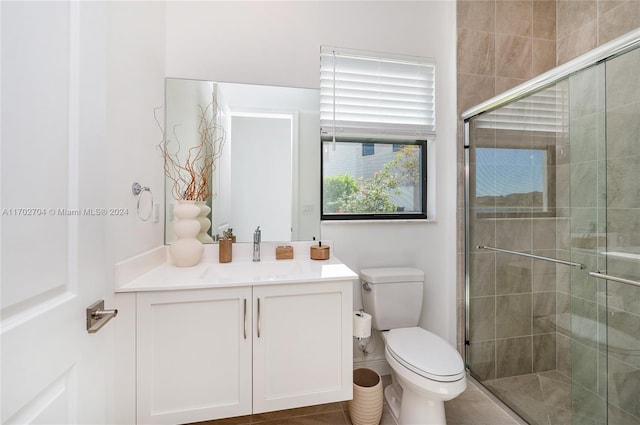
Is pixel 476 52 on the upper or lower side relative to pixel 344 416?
upper

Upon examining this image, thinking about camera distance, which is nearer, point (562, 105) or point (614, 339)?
point (614, 339)

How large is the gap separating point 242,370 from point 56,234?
0.90 m

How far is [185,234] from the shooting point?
148 centimetres

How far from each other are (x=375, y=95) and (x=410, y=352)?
159 centimetres

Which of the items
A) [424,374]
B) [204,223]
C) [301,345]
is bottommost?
[424,374]

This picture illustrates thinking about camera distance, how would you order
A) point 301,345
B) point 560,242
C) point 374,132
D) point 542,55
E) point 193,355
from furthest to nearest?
point 542,55 < point 374,132 < point 560,242 < point 301,345 < point 193,355


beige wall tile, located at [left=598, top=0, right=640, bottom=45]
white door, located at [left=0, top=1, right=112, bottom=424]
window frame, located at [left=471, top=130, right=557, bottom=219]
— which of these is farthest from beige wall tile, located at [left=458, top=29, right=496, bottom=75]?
white door, located at [left=0, top=1, right=112, bottom=424]

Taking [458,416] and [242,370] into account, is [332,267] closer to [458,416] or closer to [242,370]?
[242,370]

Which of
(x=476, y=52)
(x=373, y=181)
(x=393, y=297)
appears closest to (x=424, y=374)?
(x=393, y=297)

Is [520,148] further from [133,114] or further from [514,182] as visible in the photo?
[133,114]

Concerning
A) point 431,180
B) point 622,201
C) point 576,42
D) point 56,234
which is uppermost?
point 576,42

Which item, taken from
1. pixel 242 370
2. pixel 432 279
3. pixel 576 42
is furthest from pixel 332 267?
pixel 576 42

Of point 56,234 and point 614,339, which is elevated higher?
point 56,234

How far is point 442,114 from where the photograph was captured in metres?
1.96
